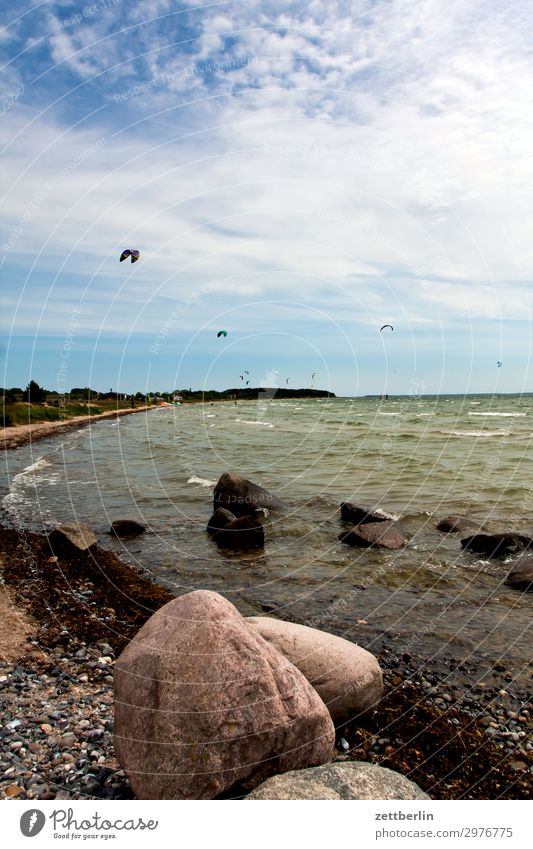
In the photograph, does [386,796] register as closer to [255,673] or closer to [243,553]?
[255,673]

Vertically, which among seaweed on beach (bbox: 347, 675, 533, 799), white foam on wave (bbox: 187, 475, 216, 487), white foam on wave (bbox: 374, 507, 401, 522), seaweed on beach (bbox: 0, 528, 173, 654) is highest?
white foam on wave (bbox: 374, 507, 401, 522)

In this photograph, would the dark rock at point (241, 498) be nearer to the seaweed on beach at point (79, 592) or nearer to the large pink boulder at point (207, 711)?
the seaweed on beach at point (79, 592)

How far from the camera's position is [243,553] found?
16.0 meters

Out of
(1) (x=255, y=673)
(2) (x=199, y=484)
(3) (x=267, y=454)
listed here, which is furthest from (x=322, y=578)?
(3) (x=267, y=454)

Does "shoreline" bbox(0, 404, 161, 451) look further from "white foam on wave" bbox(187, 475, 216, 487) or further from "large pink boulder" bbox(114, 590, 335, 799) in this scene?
"large pink boulder" bbox(114, 590, 335, 799)

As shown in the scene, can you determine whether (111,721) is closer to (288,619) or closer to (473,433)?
(288,619)

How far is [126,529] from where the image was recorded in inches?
705

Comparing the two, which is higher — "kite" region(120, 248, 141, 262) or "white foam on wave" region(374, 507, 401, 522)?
"kite" region(120, 248, 141, 262)

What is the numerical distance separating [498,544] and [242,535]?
7272 millimetres

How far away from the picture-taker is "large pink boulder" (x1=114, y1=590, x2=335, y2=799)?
5.45 m

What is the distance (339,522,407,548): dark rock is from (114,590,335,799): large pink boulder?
10.7 m

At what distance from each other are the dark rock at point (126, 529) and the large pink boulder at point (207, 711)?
12.0 metres

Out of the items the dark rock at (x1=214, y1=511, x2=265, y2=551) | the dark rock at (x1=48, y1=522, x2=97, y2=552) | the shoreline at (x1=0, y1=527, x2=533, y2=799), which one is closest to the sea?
the dark rock at (x1=214, y1=511, x2=265, y2=551)
